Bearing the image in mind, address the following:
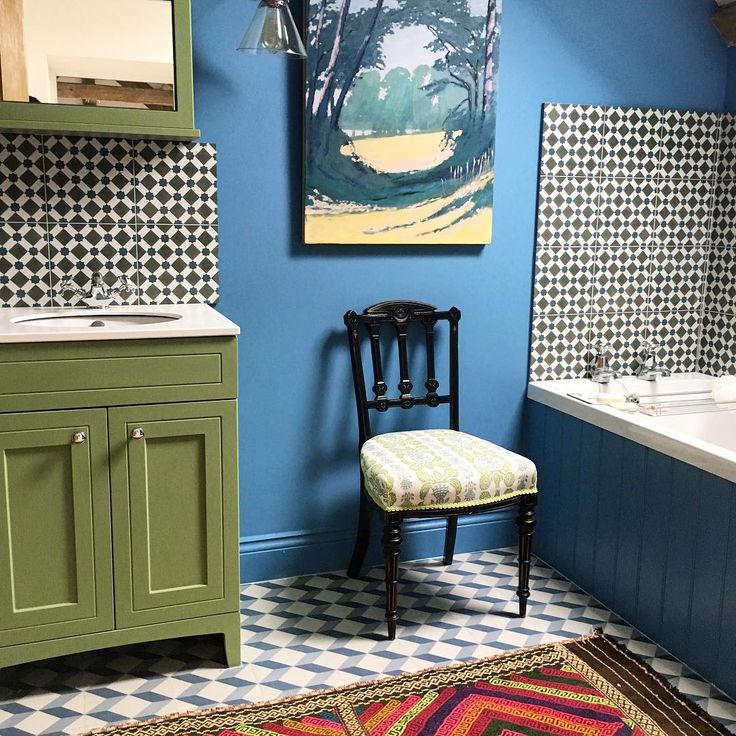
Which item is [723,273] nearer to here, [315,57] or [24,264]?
[315,57]

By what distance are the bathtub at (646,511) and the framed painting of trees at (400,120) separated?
0.79 meters

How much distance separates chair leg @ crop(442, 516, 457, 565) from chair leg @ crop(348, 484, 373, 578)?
301 mm

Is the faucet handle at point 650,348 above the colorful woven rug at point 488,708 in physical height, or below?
above

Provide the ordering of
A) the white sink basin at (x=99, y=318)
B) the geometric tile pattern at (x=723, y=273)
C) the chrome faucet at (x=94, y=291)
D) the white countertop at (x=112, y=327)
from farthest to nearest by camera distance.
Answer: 1. the geometric tile pattern at (x=723, y=273)
2. the chrome faucet at (x=94, y=291)
3. the white sink basin at (x=99, y=318)
4. the white countertop at (x=112, y=327)

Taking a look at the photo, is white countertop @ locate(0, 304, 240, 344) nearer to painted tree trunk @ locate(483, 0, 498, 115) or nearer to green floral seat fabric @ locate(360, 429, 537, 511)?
green floral seat fabric @ locate(360, 429, 537, 511)

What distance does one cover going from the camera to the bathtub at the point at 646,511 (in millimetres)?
2225

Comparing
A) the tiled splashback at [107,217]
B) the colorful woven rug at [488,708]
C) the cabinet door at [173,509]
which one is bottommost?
the colorful woven rug at [488,708]

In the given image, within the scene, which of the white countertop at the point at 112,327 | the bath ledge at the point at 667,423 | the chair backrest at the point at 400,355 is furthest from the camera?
the chair backrest at the point at 400,355

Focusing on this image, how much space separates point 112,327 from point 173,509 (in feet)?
1.68

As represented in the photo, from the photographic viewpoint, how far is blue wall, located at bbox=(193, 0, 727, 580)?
105 inches

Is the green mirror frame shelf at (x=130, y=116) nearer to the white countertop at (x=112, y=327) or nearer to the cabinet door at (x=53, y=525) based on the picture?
the white countertop at (x=112, y=327)

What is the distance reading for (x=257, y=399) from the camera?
9.18 ft

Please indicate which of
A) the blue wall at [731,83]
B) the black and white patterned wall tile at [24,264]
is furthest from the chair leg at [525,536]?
the blue wall at [731,83]

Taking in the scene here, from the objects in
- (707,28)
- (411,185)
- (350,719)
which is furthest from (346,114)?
(350,719)
